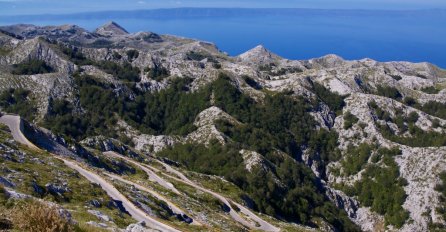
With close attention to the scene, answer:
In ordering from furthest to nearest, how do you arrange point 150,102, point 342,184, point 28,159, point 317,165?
point 150,102, point 317,165, point 342,184, point 28,159

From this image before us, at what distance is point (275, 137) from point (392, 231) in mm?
54594

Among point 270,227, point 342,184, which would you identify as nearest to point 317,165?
point 342,184

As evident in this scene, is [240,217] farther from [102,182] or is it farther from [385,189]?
[385,189]

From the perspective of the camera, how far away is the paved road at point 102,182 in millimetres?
43344

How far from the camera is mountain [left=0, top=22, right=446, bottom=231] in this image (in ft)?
253

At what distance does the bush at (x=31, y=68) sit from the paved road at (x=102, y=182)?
110 metres

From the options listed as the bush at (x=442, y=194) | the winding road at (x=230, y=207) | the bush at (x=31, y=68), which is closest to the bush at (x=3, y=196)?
the winding road at (x=230, y=207)

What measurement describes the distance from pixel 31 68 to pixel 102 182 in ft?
485

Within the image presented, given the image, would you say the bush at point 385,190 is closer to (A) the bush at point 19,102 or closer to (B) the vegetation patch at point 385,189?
(B) the vegetation patch at point 385,189

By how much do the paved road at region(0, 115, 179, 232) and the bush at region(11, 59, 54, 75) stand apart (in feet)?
360

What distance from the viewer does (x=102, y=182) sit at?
57281 mm

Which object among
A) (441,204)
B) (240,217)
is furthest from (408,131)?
(240,217)

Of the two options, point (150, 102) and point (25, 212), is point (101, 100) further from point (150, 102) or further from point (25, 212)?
point (25, 212)

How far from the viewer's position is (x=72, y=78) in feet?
577
